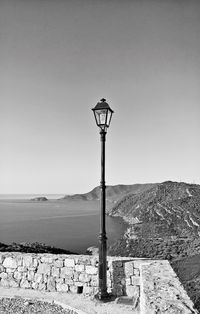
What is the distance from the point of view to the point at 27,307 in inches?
173

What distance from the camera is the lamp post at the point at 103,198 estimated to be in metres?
4.62

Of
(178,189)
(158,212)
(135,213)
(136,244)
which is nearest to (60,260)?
(136,244)

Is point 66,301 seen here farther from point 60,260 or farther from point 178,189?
point 178,189

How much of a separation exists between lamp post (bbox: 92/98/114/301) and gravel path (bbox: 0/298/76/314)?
668 mm

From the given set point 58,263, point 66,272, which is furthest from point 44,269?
point 66,272

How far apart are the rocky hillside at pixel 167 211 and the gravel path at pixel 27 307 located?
43.3 metres

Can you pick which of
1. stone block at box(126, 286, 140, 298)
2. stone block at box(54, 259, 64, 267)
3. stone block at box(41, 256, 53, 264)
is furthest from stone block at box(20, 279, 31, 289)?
stone block at box(126, 286, 140, 298)

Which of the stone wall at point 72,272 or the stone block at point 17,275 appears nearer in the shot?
the stone wall at point 72,272

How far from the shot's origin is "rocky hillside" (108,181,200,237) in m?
50.4

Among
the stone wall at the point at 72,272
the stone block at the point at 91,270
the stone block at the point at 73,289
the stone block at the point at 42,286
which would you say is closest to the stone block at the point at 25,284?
the stone wall at the point at 72,272

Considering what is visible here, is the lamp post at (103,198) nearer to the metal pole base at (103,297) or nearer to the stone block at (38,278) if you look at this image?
the metal pole base at (103,297)

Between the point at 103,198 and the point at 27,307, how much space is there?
7.22 ft

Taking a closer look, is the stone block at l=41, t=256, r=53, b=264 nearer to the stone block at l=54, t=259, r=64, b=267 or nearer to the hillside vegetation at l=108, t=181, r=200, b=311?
the stone block at l=54, t=259, r=64, b=267

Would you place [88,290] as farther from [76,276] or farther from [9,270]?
[9,270]
